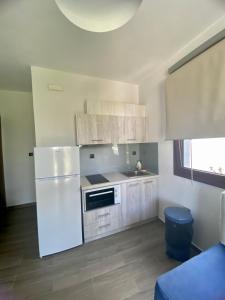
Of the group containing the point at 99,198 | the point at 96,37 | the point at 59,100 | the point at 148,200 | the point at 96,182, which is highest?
the point at 96,37

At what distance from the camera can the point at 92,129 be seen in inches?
97.0

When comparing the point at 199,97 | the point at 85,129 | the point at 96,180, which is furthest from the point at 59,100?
the point at 199,97

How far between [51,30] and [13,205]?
3679 mm

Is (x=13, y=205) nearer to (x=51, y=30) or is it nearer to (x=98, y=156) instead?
(x=98, y=156)

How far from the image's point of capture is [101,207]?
2.32 meters

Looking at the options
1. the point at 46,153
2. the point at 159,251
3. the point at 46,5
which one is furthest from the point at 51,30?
the point at 159,251

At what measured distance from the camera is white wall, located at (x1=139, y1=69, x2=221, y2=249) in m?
1.81

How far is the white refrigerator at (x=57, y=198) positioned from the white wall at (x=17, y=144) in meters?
2.02

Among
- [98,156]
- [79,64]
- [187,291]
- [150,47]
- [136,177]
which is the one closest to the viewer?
[187,291]

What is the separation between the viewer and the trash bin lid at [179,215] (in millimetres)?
1813

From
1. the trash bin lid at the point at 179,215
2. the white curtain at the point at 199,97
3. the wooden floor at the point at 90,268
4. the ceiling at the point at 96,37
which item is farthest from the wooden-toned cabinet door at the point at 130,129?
the wooden floor at the point at 90,268

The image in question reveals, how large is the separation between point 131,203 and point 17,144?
9.71ft

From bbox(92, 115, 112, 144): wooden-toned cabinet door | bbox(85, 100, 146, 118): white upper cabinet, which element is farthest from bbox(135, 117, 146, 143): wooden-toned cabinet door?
bbox(92, 115, 112, 144): wooden-toned cabinet door

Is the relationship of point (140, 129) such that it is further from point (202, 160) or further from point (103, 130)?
point (202, 160)
